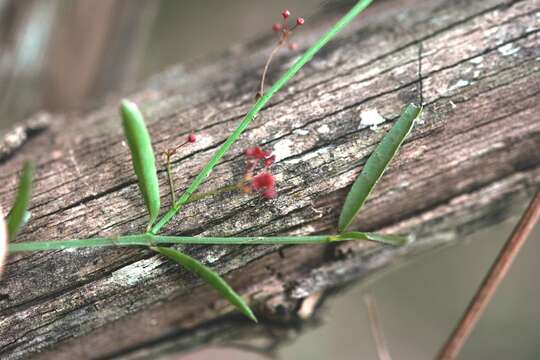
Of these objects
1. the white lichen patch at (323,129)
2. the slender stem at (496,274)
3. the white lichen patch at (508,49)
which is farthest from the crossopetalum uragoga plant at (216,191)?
the slender stem at (496,274)

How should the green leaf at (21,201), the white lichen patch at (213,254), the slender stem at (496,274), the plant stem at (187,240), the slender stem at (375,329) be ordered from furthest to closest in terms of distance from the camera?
the slender stem at (375,329) → the slender stem at (496,274) → the white lichen patch at (213,254) → the plant stem at (187,240) → the green leaf at (21,201)

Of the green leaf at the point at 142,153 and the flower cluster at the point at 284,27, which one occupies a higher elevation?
the flower cluster at the point at 284,27

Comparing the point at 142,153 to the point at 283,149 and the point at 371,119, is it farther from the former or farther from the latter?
the point at 371,119

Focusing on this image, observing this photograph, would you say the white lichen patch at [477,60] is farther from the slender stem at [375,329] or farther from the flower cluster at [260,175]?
the slender stem at [375,329]

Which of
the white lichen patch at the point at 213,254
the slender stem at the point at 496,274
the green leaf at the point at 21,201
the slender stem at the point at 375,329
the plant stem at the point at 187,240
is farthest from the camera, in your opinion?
the slender stem at the point at 375,329

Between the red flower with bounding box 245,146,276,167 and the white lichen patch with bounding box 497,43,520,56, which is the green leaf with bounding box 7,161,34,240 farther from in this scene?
the white lichen patch with bounding box 497,43,520,56

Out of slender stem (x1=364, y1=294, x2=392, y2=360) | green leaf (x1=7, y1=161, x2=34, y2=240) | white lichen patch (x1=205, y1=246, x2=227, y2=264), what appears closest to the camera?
green leaf (x1=7, y1=161, x2=34, y2=240)

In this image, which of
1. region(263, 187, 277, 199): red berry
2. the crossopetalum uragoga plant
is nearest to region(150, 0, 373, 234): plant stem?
the crossopetalum uragoga plant
